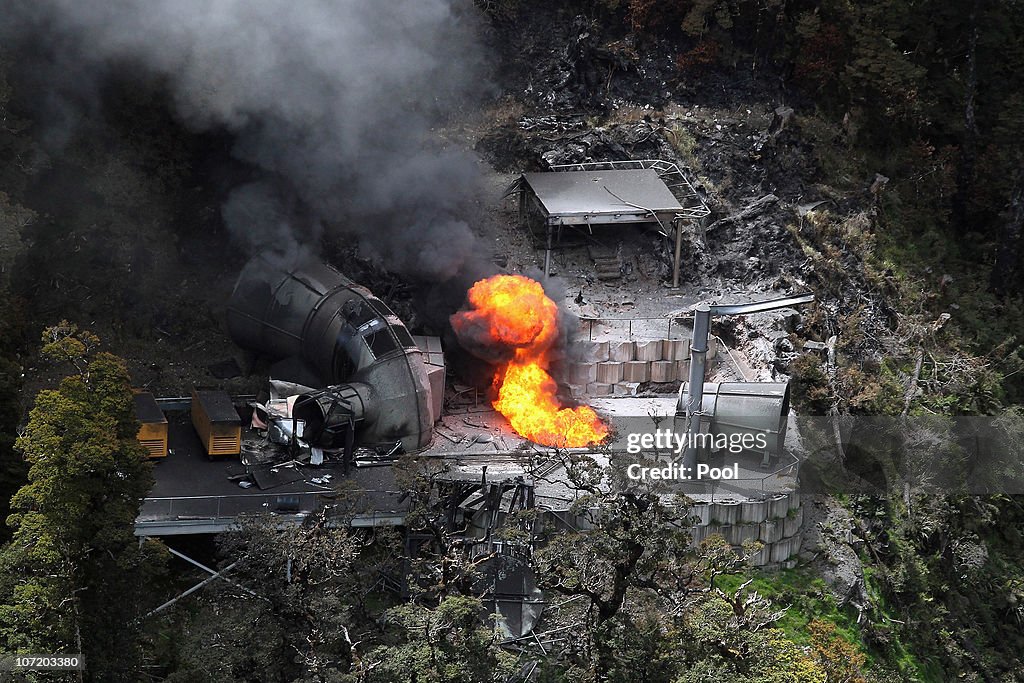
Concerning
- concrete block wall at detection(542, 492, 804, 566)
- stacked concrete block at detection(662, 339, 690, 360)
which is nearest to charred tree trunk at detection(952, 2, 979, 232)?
stacked concrete block at detection(662, 339, 690, 360)

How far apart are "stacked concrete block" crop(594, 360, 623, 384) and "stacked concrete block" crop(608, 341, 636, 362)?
0.64 feet

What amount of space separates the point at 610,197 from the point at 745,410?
37.0 ft

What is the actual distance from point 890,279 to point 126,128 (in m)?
25.2

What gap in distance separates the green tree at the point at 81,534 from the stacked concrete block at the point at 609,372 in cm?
1721

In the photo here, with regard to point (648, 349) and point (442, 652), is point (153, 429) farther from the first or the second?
point (648, 349)

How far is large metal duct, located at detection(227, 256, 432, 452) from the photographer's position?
159ft

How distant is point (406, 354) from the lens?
4912 cm

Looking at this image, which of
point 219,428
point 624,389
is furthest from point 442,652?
point 624,389

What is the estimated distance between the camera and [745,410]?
48625 mm

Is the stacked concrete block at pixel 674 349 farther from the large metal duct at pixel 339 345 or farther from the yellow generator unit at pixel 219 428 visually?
the yellow generator unit at pixel 219 428

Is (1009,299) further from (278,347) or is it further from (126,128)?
(126,128)

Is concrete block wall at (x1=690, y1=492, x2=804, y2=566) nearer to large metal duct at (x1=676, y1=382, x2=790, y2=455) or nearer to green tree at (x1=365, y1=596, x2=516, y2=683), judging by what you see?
large metal duct at (x1=676, y1=382, x2=790, y2=455)

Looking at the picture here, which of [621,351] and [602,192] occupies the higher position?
[602,192]
